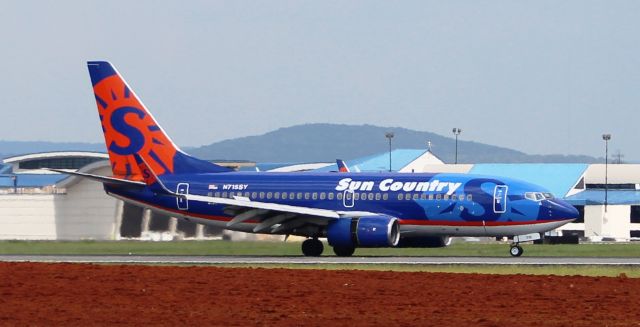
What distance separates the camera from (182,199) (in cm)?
5497

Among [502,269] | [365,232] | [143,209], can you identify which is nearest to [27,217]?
[143,209]

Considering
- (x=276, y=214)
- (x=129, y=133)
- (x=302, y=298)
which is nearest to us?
(x=302, y=298)

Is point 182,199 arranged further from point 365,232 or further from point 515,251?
point 515,251

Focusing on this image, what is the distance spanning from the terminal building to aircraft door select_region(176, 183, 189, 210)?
7.05 metres

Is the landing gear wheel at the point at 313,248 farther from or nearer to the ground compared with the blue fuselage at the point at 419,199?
nearer to the ground

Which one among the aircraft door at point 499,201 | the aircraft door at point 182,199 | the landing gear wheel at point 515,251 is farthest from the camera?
the aircraft door at point 182,199

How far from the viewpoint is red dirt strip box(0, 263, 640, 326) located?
1013 inches

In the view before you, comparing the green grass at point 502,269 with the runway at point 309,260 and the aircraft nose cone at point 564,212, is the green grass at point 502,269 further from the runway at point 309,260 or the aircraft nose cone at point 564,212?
the aircraft nose cone at point 564,212

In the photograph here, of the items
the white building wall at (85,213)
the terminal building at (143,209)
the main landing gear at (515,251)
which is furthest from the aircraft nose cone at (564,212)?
the white building wall at (85,213)

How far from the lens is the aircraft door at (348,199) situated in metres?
52.7

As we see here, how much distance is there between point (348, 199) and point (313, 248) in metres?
2.47

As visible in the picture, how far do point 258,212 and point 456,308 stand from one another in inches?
990

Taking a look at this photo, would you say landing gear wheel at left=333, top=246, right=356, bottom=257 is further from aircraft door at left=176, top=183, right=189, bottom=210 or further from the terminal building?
aircraft door at left=176, top=183, right=189, bottom=210

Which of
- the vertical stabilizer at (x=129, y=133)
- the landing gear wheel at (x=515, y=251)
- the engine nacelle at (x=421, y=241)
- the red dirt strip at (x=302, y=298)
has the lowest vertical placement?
the red dirt strip at (x=302, y=298)
